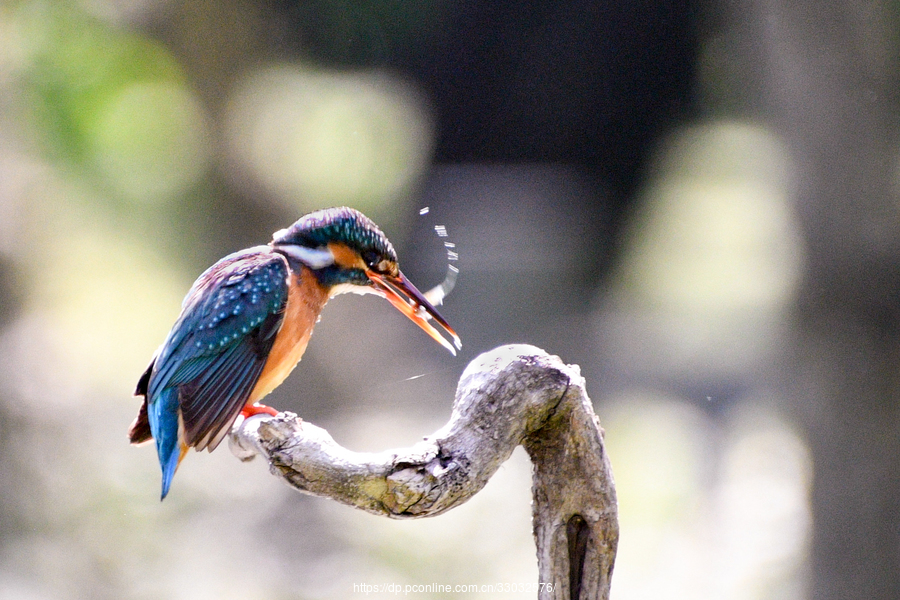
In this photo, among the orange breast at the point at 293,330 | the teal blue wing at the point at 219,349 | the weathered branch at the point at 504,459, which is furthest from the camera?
the orange breast at the point at 293,330

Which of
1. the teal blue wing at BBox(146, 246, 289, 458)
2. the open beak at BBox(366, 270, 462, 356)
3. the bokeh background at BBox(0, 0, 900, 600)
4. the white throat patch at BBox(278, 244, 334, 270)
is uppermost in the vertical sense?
the bokeh background at BBox(0, 0, 900, 600)

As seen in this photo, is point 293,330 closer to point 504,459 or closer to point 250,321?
point 250,321

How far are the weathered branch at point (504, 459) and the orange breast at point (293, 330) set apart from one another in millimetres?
361

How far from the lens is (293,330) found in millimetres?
1479

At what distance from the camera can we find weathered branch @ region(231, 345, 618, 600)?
104 cm

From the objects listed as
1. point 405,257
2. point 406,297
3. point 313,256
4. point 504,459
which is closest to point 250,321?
point 313,256

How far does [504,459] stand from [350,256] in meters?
0.55

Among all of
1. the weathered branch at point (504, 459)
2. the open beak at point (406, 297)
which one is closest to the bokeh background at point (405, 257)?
the open beak at point (406, 297)

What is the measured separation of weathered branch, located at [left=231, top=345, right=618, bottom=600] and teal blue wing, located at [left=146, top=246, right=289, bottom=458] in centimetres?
27

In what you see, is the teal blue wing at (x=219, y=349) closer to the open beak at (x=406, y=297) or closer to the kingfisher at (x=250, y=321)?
the kingfisher at (x=250, y=321)

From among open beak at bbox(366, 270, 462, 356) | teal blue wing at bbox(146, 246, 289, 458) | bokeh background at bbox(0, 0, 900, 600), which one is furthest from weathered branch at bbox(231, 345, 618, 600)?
bokeh background at bbox(0, 0, 900, 600)

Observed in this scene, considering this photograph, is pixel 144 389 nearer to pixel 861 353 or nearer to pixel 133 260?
pixel 133 260

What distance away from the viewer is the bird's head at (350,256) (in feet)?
4.84

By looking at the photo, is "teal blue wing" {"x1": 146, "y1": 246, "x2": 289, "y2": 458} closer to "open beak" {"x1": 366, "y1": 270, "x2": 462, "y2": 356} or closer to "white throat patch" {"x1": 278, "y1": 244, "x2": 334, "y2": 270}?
"white throat patch" {"x1": 278, "y1": 244, "x2": 334, "y2": 270}
